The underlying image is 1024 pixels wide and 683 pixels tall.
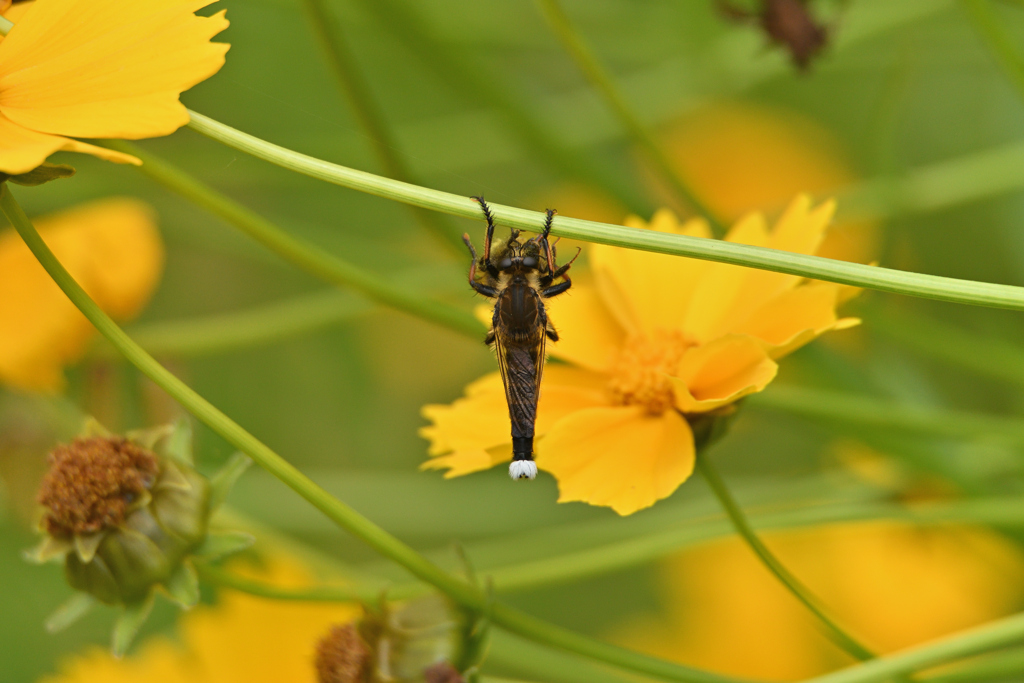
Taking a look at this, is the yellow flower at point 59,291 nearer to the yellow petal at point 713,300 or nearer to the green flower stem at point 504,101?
the green flower stem at point 504,101

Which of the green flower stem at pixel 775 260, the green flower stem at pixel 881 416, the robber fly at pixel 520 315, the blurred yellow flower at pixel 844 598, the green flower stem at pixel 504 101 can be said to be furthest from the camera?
the blurred yellow flower at pixel 844 598

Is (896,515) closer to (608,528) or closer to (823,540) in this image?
(608,528)

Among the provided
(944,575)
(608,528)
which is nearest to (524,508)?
(608,528)

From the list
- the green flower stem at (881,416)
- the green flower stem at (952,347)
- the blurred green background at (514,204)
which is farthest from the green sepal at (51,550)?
the green flower stem at (952,347)

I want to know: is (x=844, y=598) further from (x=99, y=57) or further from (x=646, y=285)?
(x=99, y=57)

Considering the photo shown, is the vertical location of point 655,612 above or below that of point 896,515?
above

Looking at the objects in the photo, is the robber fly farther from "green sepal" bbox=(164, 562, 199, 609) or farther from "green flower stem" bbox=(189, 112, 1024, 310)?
"green sepal" bbox=(164, 562, 199, 609)

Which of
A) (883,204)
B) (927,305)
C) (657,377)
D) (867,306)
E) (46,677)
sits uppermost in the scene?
(927,305)
